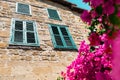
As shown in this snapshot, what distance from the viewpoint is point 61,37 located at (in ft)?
29.2

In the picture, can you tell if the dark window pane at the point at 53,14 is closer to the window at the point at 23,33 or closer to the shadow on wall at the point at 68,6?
the shadow on wall at the point at 68,6

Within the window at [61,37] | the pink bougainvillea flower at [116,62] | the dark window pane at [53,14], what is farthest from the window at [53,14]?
the pink bougainvillea flower at [116,62]

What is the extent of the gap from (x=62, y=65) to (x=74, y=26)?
3.44m

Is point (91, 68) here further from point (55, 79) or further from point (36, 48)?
point (36, 48)

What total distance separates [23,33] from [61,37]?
169cm

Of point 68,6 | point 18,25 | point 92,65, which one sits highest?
point 68,6

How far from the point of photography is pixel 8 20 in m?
8.76

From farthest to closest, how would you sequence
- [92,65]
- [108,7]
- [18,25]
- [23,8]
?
1. [23,8]
2. [18,25]
3. [92,65]
4. [108,7]

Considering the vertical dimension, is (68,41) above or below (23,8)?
below

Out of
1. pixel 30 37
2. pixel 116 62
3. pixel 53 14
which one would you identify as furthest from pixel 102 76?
pixel 53 14

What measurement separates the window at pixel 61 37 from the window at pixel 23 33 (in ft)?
2.68

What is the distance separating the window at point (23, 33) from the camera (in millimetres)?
7734

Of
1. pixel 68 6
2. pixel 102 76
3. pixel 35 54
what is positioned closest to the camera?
pixel 102 76

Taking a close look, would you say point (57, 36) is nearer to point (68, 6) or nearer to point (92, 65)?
point (68, 6)
